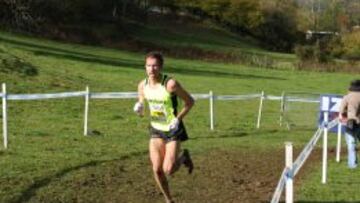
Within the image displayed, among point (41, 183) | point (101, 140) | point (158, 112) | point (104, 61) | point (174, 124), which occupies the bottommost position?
point (104, 61)

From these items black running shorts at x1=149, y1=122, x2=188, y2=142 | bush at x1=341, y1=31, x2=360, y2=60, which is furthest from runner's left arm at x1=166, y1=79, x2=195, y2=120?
bush at x1=341, y1=31, x2=360, y2=60

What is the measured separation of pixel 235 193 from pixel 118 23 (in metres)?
63.5

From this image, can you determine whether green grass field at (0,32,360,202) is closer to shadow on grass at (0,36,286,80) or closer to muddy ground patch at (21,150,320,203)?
muddy ground patch at (21,150,320,203)

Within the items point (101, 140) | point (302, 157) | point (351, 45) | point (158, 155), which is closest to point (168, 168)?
point (158, 155)

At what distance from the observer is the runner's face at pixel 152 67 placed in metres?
9.77

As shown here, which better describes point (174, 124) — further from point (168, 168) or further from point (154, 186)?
point (154, 186)

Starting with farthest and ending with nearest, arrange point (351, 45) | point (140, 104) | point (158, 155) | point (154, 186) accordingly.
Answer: point (351, 45), point (154, 186), point (158, 155), point (140, 104)

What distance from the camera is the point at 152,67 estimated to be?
984 cm

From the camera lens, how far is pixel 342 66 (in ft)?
212

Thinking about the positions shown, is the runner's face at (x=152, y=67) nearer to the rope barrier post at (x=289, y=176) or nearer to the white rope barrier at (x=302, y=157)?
the white rope barrier at (x=302, y=157)

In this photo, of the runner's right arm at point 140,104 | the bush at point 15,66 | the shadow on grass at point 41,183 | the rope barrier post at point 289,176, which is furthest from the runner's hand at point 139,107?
the bush at point 15,66

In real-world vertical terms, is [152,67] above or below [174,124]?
above

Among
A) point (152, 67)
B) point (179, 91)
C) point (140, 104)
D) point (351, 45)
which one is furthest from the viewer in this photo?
point (351, 45)

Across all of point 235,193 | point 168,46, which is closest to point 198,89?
point 235,193
